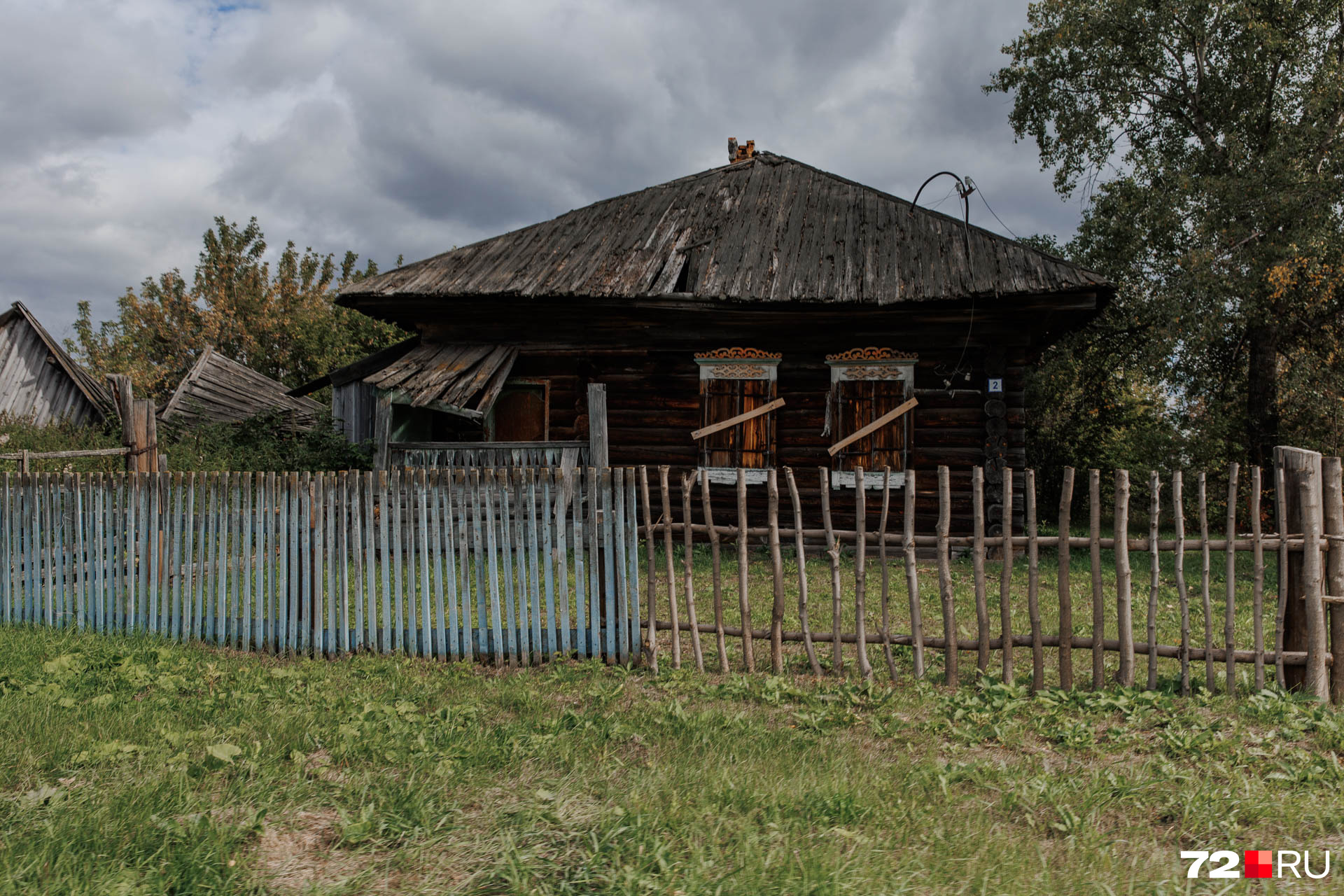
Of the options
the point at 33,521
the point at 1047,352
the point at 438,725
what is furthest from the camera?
the point at 1047,352

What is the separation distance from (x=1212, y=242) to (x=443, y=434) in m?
12.8

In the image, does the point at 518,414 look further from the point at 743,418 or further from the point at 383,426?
the point at 743,418

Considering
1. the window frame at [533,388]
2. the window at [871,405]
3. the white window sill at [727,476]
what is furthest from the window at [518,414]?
the window at [871,405]

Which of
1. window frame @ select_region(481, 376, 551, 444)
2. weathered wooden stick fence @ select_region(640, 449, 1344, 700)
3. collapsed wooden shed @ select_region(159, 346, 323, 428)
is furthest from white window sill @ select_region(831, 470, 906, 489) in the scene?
collapsed wooden shed @ select_region(159, 346, 323, 428)

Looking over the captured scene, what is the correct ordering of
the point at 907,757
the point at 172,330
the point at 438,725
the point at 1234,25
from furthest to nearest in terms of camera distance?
the point at 172,330, the point at 1234,25, the point at 438,725, the point at 907,757

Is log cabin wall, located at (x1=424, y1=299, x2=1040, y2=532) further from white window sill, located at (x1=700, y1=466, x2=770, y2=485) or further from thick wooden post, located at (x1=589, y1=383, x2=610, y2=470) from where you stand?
thick wooden post, located at (x1=589, y1=383, x2=610, y2=470)

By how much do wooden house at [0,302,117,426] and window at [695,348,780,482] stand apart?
1483 cm

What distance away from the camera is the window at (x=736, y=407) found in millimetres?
10414

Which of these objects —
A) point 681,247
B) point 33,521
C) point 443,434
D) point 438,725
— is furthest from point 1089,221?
point 33,521

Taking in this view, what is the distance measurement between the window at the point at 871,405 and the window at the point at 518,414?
4.05 meters

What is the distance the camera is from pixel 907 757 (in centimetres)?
352

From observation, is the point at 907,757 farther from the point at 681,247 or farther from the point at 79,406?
the point at 79,406

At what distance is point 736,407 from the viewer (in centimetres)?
1053

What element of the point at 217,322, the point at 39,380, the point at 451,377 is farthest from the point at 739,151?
the point at 217,322
